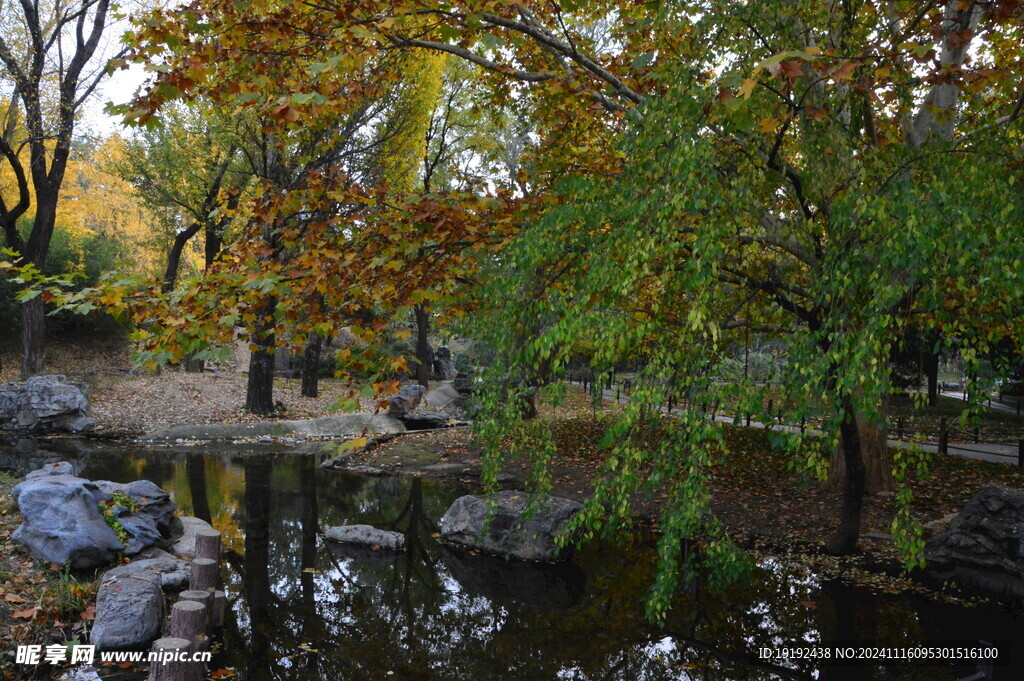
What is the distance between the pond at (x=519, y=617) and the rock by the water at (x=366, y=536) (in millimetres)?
206

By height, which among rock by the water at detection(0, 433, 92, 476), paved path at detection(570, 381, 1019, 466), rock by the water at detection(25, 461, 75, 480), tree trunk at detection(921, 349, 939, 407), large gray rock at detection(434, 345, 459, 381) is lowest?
rock by the water at detection(0, 433, 92, 476)

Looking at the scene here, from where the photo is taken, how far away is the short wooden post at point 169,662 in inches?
202

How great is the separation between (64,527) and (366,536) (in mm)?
4091

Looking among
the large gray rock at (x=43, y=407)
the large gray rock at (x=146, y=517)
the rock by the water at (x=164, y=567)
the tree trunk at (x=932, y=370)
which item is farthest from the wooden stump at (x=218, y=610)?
the tree trunk at (x=932, y=370)

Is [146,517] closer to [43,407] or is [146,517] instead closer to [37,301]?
[43,407]

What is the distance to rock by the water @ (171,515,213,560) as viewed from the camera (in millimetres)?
9328

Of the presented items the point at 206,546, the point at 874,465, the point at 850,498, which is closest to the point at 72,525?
the point at 206,546

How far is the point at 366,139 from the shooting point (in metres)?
22.4

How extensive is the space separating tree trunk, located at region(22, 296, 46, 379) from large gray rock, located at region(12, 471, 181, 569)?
546 inches

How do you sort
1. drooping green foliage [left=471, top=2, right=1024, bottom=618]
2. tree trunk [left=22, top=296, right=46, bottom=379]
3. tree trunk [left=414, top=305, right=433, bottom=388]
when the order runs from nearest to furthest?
drooping green foliage [left=471, top=2, right=1024, bottom=618] < tree trunk [left=22, top=296, right=46, bottom=379] < tree trunk [left=414, top=305, right=433, bottom=388]

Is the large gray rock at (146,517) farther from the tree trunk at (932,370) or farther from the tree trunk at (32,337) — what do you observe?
the tree trunk at (932,370)

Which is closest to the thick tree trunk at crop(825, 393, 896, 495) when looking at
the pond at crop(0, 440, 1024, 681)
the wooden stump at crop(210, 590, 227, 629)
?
the pond at crop(0, 440, 1024, 681)

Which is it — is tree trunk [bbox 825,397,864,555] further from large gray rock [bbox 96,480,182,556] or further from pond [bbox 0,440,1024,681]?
large gray rock [bbox 96,480,182,556]

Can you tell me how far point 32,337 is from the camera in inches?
814
